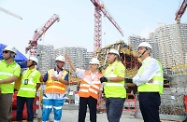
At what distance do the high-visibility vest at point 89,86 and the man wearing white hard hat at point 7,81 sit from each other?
5.05 feet

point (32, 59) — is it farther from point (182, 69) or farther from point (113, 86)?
point (182, 69)

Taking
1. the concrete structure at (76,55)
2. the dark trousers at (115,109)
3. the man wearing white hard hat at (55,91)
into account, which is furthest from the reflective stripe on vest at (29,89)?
the concrete structure at (76,55)

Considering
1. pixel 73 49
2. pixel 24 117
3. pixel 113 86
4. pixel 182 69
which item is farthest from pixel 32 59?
pixel 73 49

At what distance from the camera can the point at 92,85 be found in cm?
501

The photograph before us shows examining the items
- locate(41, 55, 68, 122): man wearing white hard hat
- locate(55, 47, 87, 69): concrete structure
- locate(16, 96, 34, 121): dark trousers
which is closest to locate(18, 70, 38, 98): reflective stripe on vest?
locate(16, 96, 34, 121): dark trousers

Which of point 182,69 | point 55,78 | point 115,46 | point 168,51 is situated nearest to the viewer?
point 55,78

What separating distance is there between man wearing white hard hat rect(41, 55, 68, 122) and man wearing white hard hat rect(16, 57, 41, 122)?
62cm

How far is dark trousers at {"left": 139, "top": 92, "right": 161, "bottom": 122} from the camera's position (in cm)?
337

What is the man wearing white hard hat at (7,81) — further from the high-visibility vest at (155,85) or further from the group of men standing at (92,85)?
the high-visibility vest at (155,85)

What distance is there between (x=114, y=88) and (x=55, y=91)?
1472 mm

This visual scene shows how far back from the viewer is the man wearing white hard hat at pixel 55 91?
15.8 ft

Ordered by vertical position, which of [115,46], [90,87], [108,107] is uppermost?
[115,46]

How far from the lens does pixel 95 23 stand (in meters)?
57.0

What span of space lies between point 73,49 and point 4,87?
86444 millimetres
